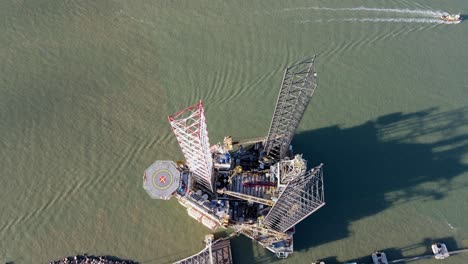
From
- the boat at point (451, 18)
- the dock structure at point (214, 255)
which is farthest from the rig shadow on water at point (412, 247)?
the boat at point (451, 18)

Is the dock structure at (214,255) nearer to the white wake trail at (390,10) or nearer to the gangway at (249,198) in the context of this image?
the gangway at (249,198)

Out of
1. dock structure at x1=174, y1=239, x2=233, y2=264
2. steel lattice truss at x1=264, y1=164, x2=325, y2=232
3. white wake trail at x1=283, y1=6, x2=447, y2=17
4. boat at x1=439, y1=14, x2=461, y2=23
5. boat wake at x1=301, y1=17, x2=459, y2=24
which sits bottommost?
dock structure at x1=174, y1=239, x2=233, y2=264

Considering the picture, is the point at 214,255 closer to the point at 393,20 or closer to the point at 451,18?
the point at 393,20

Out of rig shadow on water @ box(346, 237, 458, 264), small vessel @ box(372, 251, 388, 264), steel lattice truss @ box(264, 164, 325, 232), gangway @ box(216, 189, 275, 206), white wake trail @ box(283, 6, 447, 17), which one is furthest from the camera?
white wake trail @ box(283, 6, 447, 17)

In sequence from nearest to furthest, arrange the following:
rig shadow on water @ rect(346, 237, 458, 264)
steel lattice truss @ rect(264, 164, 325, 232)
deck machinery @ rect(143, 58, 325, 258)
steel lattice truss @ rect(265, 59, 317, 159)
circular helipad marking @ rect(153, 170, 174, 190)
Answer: steel lattice truss @ rect(264, 164, 325, 232) → deck machinery @ rect(143, 58, 325, 258) → steel lattice truss @ rect(265, 59, 317, 159) → circular helipad marking @ rect(153, 170, 174, 190) → rig shadow on water @ rect(346, 237, 458, 264)

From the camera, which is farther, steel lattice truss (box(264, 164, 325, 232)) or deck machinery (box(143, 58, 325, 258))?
deck machinery (box(143, 58, 325, 258))

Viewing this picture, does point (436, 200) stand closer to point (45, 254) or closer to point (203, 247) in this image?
point (203, 247)

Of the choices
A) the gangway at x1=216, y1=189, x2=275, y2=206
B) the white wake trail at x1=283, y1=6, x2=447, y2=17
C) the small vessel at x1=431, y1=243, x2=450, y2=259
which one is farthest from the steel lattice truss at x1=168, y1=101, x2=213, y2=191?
the white wake trail at x1=283, y1=6, x2=447, y2=17

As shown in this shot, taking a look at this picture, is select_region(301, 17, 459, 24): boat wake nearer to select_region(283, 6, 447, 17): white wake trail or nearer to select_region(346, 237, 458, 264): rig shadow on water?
select_region(283, 6, 447, 17): white wake trail
